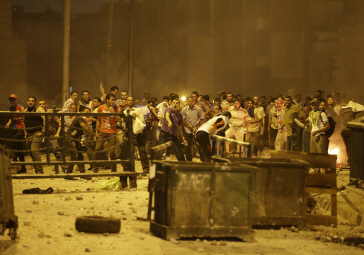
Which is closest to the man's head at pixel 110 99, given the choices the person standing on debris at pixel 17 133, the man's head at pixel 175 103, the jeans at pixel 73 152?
the jeans at pixel 73 152

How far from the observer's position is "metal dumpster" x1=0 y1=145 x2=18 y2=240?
6.67m

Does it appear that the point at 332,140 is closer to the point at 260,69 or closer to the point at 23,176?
the point at 23,176

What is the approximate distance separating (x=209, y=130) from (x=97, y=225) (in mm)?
6890

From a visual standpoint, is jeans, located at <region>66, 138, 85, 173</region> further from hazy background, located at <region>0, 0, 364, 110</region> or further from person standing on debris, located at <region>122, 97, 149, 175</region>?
hazy background, located at <region>0, 0, 364, 110</region>

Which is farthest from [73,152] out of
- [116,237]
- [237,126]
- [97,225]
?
[116,237]

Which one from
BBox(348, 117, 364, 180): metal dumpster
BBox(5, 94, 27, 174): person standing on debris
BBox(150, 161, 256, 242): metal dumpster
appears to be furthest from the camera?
BBox(5, 94, 27, 174): person standing on debris

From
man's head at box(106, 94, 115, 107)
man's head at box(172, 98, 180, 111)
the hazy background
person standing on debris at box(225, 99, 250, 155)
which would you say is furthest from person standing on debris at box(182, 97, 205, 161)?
the hazy background

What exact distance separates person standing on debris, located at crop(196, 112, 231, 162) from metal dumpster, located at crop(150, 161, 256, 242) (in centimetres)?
661

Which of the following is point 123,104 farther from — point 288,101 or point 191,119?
point 288,101

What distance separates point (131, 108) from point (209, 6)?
3086cm

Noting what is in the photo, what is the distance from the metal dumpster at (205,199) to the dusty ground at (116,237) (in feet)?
0.54

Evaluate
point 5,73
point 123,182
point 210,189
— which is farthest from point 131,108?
point 5,73

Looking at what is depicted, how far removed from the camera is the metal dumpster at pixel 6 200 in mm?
6672

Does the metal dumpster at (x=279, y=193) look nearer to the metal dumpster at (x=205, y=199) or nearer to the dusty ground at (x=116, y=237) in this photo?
the dusty ground at (x=116, y=237)
